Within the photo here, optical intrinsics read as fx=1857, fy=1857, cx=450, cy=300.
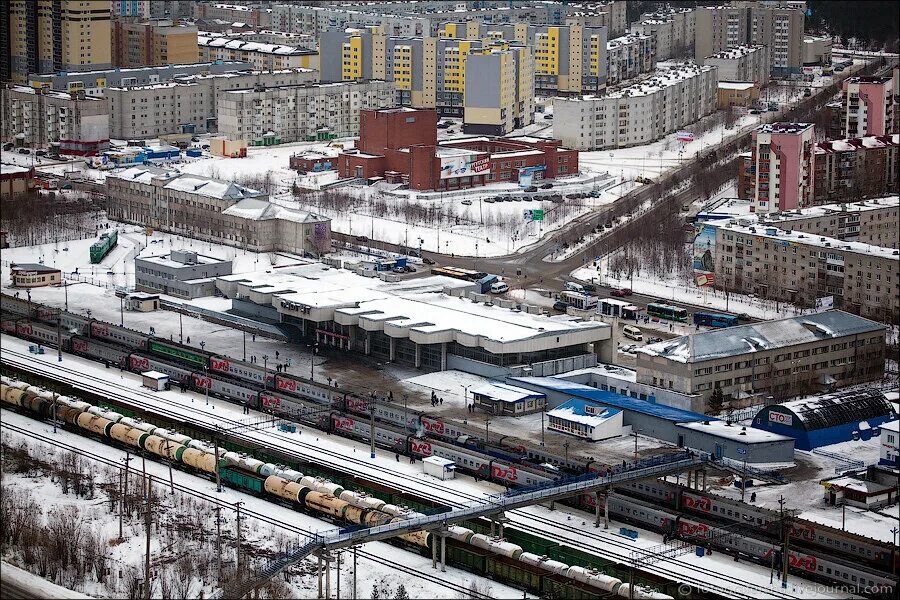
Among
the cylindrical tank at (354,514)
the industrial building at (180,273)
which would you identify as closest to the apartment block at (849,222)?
the industrial building at (180,273)

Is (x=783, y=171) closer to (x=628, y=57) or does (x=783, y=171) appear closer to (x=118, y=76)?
(x=118, y=76)

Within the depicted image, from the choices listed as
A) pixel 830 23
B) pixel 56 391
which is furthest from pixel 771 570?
pixel 830 23

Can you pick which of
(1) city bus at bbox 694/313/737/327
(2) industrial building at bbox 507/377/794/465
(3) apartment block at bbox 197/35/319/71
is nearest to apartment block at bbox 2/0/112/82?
(3) apartment block at bbox 197/35/319/71

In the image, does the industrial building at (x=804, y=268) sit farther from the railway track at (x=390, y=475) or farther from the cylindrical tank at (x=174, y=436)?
the cylindrical tank at (x=174, y=436)

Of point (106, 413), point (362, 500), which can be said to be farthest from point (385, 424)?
point (106, 413)

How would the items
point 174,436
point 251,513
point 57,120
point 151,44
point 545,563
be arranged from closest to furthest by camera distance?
point 545,563, point 251,513, point 174,436, point 57,120, point 151,44
